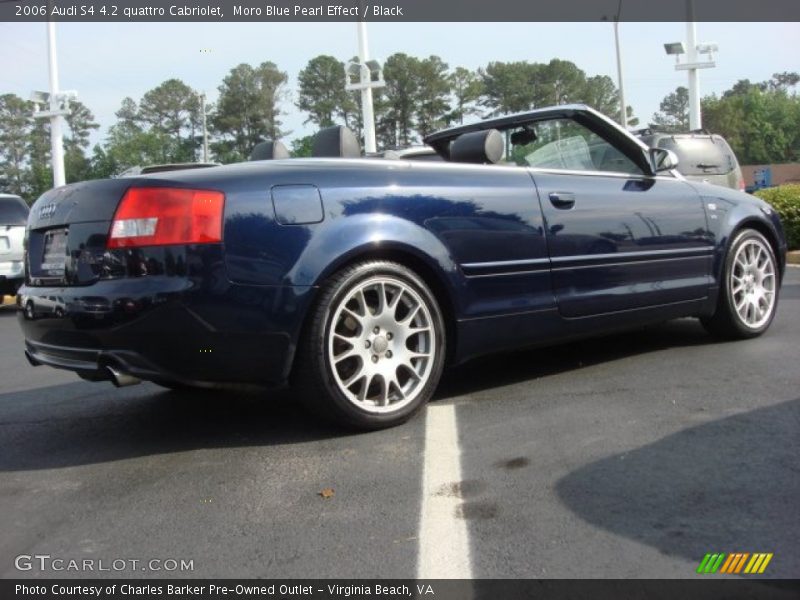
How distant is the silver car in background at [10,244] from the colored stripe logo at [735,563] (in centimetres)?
1063

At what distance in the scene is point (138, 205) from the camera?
10.5 feet

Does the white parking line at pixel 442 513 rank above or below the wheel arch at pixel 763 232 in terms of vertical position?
below

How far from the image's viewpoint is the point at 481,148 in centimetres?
421

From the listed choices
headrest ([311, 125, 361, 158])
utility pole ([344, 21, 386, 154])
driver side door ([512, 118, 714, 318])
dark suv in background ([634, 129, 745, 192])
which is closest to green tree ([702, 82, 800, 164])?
utility pole ([344, 21, 386, 154])

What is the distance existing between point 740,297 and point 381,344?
2858 millimetres

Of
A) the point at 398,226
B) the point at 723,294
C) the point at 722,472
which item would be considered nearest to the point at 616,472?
the point at 722,472

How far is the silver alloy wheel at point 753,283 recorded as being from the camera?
5.13m

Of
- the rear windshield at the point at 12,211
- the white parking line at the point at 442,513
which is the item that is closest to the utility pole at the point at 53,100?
the rear windshield at the point at 12,211

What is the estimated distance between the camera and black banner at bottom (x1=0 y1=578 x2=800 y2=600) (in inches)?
81.4

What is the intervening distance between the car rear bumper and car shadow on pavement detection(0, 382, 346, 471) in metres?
0.40

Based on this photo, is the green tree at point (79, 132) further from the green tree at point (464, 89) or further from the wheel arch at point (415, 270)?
the wheel arch at point (415, 270)

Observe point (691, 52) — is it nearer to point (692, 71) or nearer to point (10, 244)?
point (692, 71)

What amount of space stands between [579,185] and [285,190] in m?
1.75

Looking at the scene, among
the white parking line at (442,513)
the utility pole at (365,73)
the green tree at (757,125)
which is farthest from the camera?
the green tree at (757,125)
